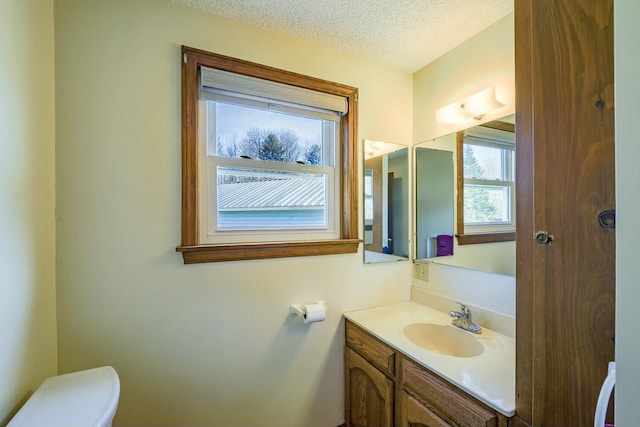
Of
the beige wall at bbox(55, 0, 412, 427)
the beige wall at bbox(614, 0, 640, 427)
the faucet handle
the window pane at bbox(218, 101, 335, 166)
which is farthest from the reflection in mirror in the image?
the beige wall at bbox(614, 0, 640, 427)

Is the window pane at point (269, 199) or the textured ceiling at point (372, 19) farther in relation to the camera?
the window pane at point (269, 199)

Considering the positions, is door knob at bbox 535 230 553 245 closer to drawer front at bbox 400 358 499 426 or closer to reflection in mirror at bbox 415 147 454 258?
drawer front at bbox 400 358 499 426

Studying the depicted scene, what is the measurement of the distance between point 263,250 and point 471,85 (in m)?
1.51

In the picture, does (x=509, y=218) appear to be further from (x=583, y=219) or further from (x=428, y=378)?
(x=428, y=378)

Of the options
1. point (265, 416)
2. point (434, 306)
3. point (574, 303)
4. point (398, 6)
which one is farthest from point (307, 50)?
point (265, 416)

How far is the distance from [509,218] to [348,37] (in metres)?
1.32

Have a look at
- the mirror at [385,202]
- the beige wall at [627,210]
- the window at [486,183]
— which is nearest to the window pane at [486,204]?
the window at [486,183]

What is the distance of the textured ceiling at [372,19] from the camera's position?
1.30m

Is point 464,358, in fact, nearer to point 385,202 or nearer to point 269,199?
point 385,202

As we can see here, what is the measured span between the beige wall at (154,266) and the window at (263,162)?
0.25ft

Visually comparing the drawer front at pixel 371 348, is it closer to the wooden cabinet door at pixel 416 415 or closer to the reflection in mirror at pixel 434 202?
the wooden cabinet door at pixel 416 415

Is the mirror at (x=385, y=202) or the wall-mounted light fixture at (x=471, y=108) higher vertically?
the wall-mounted light fixture at (x=471, y=108)

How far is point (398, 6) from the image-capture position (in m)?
1.31

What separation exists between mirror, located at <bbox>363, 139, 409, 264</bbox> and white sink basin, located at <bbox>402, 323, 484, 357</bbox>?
0.47 metres
